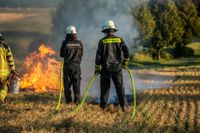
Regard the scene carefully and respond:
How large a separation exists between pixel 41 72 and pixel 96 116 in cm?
669

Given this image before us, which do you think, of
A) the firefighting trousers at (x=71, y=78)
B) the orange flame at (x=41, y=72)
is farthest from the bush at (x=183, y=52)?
the firefighting trousers at (x=71, y=78)

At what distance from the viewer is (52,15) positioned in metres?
25.3

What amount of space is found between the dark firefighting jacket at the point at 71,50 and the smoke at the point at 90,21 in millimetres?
6329

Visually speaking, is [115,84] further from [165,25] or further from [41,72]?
[165,25]

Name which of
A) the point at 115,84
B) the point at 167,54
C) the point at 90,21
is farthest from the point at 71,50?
the point at 167,54

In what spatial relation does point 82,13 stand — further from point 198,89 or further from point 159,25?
point 159,25

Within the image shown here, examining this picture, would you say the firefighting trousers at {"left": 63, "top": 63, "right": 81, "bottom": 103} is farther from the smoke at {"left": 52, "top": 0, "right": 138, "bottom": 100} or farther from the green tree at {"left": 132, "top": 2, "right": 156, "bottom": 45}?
the green tree at {"left": 132, "top": 2, "right": 156, "bottom": 45}

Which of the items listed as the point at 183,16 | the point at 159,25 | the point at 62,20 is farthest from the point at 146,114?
the point at 183,16

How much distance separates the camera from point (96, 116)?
11688 millimetres

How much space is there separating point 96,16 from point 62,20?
9.18 ft

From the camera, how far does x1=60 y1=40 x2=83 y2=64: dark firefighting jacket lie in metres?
13.8

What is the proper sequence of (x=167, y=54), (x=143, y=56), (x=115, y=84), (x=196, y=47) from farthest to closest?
(x=196, y=47)
(x=167, y=54)
(x=143, y=56)
(x=115, y=84)

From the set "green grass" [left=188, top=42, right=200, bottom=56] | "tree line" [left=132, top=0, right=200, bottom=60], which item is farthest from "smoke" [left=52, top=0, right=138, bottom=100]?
"green grass" [left=188, top=42, right=200, bottom=56]

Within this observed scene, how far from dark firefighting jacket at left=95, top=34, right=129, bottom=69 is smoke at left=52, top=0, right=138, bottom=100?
7264 mm
